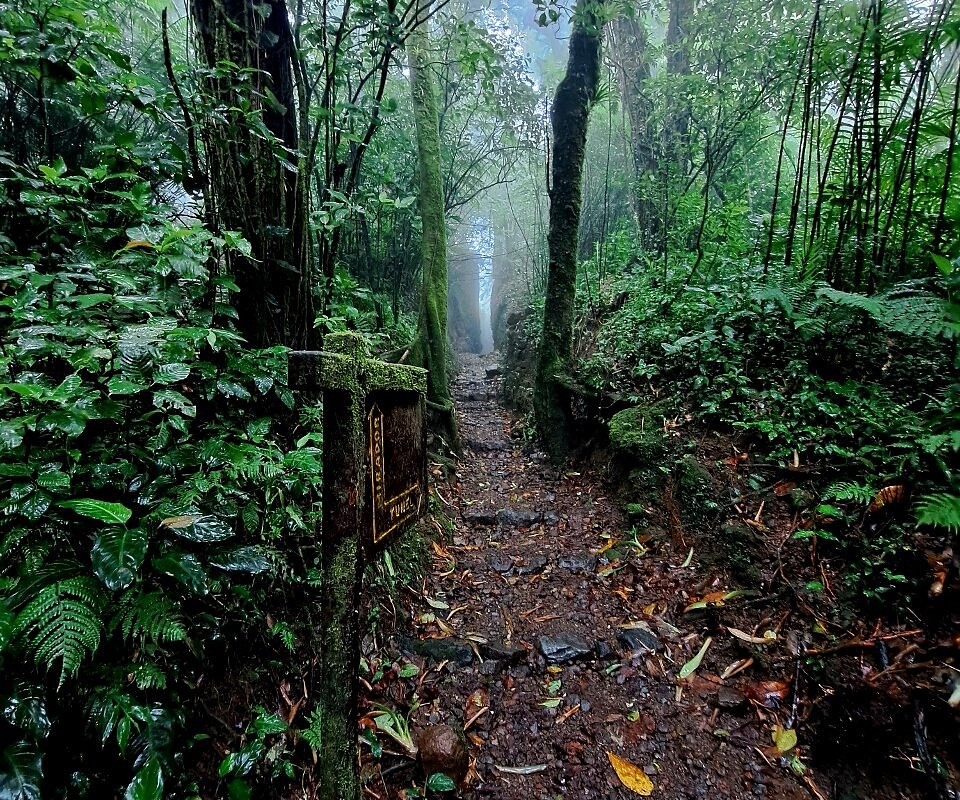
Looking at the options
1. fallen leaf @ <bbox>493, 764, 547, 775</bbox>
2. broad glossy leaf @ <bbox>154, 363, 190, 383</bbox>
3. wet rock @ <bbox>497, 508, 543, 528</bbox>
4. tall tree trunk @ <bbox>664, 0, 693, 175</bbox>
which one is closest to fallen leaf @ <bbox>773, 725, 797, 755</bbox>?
fallen leaf @ <bbox>493, 764, 547, 775</bbox>

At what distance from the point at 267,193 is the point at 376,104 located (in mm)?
1321

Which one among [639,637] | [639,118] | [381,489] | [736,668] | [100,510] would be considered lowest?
[639,637]

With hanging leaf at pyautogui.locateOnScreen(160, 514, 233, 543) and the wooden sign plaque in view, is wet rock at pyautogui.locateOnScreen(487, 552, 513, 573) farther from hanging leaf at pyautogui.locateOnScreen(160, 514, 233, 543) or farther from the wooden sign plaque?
hanging leaf at pyautogui.locateOnScreen(160, 514, 233, 543)

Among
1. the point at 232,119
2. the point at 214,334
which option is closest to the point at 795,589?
the point at 214,334

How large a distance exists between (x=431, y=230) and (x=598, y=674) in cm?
558

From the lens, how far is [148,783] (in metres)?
1.31

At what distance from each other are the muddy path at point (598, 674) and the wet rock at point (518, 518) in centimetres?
34

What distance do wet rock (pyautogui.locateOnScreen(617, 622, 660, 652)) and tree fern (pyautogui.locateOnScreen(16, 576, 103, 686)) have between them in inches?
108

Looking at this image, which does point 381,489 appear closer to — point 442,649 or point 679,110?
point 442,649

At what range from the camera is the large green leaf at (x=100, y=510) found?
128 cm

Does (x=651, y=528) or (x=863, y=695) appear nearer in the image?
(x=863, y=695)

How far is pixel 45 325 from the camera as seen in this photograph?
5.23 ft

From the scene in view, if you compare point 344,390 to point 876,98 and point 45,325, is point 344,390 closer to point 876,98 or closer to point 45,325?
point 45,325

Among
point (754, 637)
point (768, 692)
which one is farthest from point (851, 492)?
point (768, 692)
